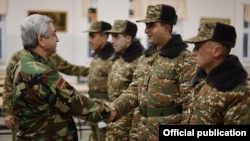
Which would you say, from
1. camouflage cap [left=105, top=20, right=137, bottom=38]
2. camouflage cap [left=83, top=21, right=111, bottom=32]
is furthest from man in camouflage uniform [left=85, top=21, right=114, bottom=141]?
camouflage cap [left=105, top=20, right=137, bottom=38]

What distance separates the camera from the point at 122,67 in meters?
4.02

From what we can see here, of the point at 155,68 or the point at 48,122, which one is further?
the point at 155,68

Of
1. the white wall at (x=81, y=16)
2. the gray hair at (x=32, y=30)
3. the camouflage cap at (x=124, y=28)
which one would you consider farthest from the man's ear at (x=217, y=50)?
the white wall at (x=81, y=16)

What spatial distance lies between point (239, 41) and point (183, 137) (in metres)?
5.66

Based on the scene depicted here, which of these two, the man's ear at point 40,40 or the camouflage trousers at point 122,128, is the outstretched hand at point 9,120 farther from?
the man's ear at point 40,40

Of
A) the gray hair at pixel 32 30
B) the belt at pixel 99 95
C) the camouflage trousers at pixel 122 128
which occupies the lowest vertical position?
the camouflage trousers at pixel 122 128

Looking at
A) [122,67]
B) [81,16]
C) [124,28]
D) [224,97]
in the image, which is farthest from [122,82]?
[81,16]

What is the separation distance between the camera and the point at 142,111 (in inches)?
126

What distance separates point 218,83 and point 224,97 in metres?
0.10

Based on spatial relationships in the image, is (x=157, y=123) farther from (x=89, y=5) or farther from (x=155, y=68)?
(x=89, y=5)

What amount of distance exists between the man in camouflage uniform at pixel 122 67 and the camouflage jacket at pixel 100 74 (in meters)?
0.34

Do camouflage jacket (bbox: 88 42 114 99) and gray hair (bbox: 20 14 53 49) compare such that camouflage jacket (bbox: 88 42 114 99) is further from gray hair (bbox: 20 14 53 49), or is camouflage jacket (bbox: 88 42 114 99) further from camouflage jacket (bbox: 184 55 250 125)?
camouflage jacket (bbox: 184 55 250 125)

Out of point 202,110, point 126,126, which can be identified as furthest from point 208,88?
point 126,126

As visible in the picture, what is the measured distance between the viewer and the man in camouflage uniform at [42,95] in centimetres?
248
